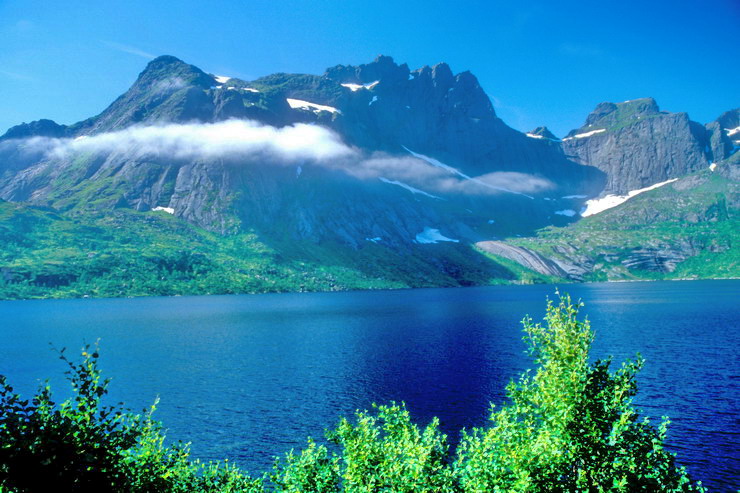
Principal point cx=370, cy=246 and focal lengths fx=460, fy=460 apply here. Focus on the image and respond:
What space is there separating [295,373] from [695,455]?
195 ft

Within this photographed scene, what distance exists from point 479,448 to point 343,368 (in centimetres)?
6659

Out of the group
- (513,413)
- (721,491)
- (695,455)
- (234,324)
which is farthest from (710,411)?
(234,324)

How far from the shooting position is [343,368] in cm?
8725

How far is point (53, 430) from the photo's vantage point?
55.7ft

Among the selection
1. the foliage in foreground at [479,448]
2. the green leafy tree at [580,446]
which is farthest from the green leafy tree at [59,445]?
the green leafy tree at [580,446]

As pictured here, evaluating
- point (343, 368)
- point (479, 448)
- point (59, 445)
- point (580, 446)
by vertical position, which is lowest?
point (343, 368)

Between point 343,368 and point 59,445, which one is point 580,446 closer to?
point 59,445

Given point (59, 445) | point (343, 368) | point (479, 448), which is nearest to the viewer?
point (59, 445)

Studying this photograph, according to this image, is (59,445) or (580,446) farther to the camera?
(580,446)

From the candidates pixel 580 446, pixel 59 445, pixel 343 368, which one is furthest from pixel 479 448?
pixel 343 368

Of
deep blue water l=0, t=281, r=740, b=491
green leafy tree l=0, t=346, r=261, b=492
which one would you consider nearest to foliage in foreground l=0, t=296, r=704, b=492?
green leafy tree l=0, t=346, r=261, b=492

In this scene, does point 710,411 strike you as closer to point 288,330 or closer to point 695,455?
point 695,455

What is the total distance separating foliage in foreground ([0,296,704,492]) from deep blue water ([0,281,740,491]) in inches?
1039

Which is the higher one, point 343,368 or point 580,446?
point 580,446
